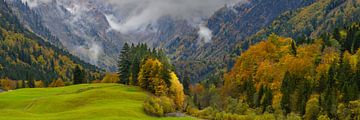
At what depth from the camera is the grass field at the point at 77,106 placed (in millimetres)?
79438

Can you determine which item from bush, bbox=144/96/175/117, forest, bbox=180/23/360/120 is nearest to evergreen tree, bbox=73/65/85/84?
forest, bbox=180/23/360/120

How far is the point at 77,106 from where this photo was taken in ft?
316

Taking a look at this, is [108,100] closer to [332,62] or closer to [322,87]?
[322,87]

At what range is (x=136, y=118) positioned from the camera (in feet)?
265

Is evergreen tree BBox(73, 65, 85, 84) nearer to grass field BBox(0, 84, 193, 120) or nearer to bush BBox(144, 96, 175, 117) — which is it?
grass field BBox(0, 84, 193, 120)

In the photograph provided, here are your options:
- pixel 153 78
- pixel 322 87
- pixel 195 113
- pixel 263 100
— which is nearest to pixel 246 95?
pixel 263 100

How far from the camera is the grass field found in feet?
261

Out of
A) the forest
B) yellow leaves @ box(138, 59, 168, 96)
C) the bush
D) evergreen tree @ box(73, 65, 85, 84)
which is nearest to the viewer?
the bush

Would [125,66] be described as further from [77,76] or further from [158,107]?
[158,107]

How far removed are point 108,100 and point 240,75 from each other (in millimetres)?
72536

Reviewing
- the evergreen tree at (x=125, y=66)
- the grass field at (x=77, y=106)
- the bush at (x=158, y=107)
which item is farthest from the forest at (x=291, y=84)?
the evergreen tree at (x=125, y=66)

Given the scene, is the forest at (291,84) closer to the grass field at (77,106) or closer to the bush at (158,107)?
the bush at (158,107)

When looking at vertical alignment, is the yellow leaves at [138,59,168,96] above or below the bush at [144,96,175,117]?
above

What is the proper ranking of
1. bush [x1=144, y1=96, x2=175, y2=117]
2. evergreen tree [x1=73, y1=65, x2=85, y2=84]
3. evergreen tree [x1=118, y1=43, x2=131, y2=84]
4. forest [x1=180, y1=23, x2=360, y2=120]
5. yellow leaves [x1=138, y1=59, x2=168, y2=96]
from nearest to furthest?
bush [x1=144, y1=96, x2=175, y2=117] < forest [x1=180, y1=23, x2=360, y2=120] < yellow leaves [x1=138, y1=59, x2=168, y2=96] < evergreen tree [x1=118, y1=43, x2=131, y2=84] < evergreen tree [x1=73, y1=65, x2=85, y2=84]
